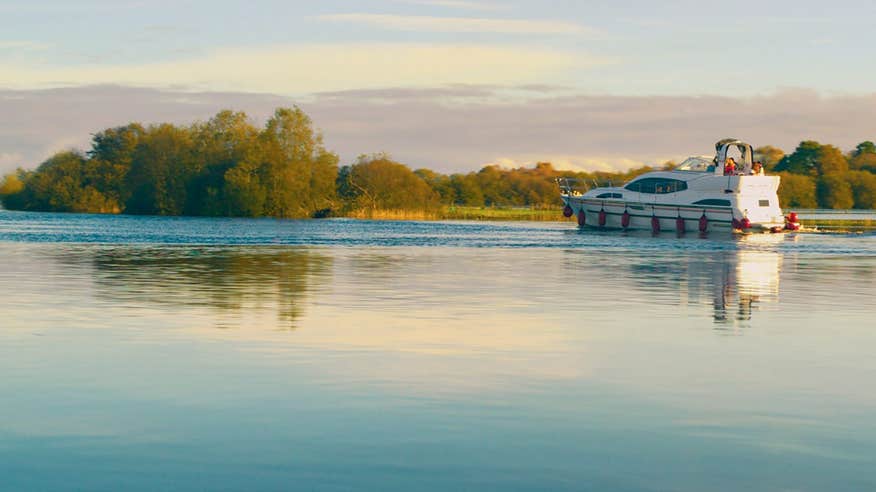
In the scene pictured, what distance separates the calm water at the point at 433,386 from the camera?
32.2 feet

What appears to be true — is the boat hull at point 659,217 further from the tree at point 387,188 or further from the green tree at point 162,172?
the green tree at point 162,172

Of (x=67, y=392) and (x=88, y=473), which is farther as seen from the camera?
(x=67, y=392)

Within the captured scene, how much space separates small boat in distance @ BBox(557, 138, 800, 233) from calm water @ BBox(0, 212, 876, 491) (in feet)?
170

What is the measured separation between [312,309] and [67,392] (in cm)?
1024

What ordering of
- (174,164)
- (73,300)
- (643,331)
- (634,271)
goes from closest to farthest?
(643,331)
(73,300)
(634,271)
(174,164)

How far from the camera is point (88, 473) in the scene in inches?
377

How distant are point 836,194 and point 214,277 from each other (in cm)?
15495

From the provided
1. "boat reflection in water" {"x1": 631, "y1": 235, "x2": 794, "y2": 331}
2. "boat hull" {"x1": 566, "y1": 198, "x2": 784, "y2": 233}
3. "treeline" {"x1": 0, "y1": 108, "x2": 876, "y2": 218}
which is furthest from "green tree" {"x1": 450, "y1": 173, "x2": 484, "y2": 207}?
"boat reflection in water" {"x1": 631, "y1": 235, "x2": 794, "y2": 331}

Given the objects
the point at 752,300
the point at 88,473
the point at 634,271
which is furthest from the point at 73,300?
the point at 634,271

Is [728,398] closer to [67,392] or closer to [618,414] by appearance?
[618,414]

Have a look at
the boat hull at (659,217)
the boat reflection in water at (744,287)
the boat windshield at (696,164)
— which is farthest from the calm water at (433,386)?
the boat windshield at (696,164)

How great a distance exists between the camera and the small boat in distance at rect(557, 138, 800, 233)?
267 feet

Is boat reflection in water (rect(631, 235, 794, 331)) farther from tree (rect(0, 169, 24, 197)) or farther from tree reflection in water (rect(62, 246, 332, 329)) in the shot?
tree (rect(0, 169, 24, 197))

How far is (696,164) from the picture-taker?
3430 inches
